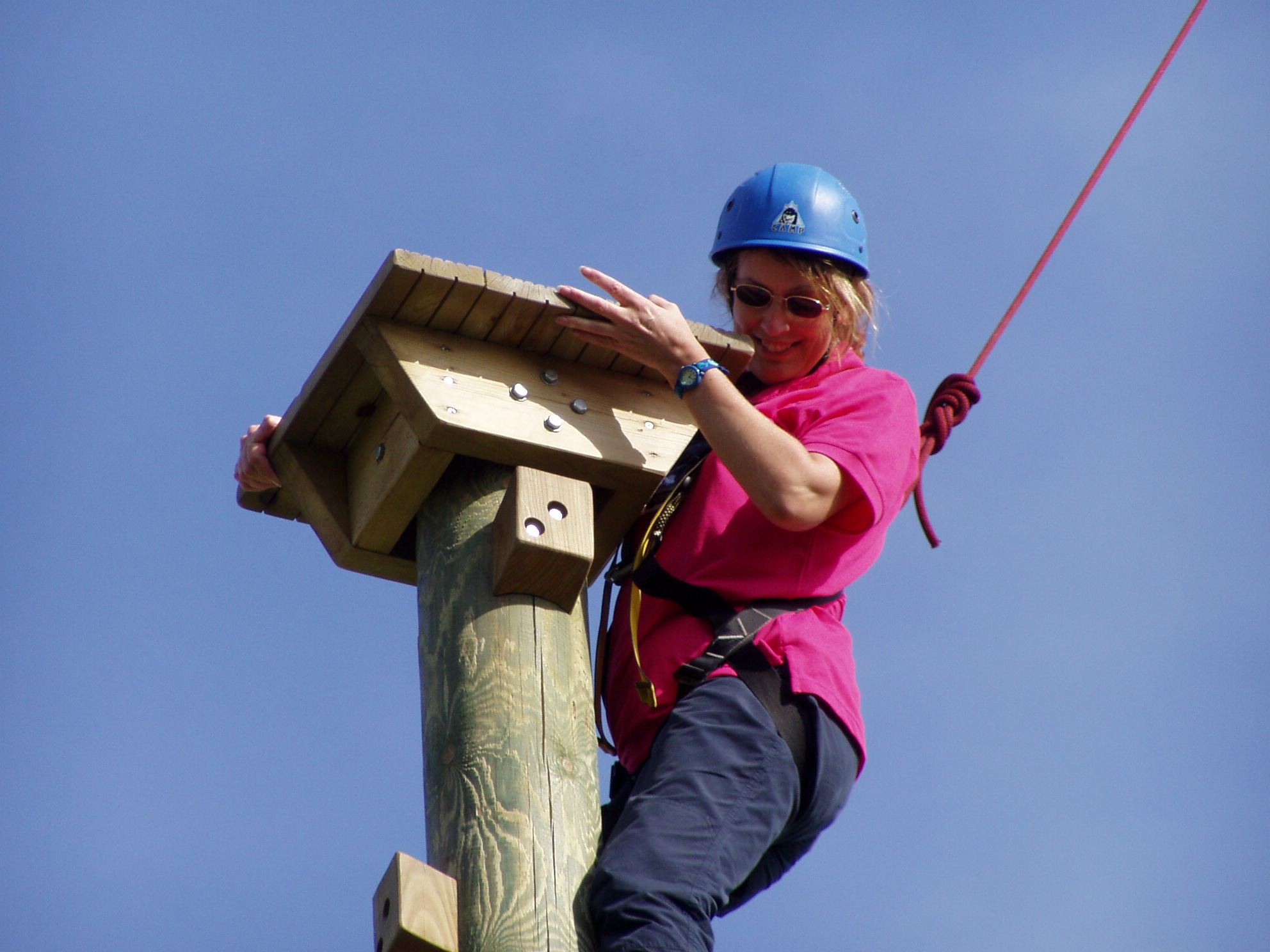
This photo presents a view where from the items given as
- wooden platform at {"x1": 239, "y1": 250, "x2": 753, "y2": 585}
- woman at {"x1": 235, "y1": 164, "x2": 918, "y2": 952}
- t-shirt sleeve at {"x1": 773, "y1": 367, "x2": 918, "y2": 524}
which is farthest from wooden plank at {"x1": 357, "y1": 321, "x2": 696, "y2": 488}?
t-shirt sleeve at {"x1": 773, "y1": 367, "x2": 918, "y2": 524}

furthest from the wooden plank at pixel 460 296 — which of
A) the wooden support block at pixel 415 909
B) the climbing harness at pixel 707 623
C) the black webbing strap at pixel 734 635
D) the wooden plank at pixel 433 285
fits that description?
the wooden support block at pixel 415 909

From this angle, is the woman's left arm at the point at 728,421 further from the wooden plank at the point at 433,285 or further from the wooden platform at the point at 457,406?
the wooden plank at the point at 433,285

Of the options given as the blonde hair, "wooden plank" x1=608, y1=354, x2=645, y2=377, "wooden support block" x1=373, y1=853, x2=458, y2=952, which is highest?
the blonde hair

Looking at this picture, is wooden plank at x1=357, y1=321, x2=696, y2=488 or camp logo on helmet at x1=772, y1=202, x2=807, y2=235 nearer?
wooden plank at x1=357, y1=321, x2=696, y2=488

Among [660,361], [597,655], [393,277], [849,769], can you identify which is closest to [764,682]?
[849,769]

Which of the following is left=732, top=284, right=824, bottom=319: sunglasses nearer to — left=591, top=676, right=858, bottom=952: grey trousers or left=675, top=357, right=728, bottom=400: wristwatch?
left=675, top=357, right=728, bottom=400: wristwatch

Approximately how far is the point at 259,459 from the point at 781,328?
1129mm

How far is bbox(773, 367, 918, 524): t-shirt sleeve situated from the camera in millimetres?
2900

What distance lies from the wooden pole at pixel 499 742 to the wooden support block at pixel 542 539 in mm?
36

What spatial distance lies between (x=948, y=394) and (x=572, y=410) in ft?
3.20

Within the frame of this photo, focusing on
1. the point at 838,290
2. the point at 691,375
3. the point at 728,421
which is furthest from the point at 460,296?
the point at 838,290

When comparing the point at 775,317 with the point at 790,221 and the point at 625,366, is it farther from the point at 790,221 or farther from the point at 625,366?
the point at 625,366

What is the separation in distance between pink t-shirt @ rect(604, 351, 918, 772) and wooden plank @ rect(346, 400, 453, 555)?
1.48ft

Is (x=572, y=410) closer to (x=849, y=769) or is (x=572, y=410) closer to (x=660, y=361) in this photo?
(x=660, y=361)
